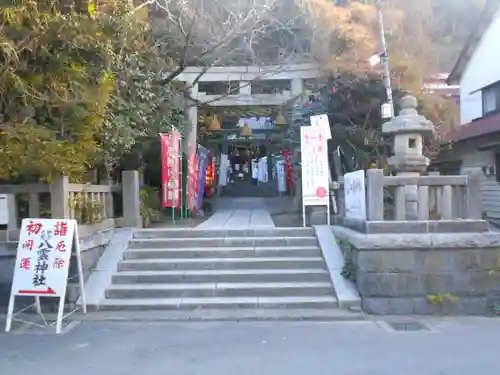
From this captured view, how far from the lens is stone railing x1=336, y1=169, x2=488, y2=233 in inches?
312

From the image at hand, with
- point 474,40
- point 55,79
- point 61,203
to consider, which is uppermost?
point 474,40

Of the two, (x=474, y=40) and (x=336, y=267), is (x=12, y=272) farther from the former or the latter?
(x=474, y=40)

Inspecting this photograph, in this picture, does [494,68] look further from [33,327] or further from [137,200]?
[33,327]

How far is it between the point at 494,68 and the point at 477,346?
12.9 m

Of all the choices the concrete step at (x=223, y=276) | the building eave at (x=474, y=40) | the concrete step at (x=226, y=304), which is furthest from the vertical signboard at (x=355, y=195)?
the building eave at (x=474, y=40)

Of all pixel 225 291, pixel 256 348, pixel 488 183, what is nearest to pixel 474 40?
pixel 488 183

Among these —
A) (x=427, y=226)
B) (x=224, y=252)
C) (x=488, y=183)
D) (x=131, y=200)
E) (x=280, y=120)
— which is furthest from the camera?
(x=280, y=120)

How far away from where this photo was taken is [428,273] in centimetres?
779

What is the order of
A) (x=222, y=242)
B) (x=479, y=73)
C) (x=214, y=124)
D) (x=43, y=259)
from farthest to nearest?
1. (x=214, y=124)
2. (x=479, y=73)
3. (x=222, y=242)
4. (x=43, y=259)

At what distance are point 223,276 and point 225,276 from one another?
3cm

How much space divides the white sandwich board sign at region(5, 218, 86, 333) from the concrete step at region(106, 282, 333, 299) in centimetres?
132

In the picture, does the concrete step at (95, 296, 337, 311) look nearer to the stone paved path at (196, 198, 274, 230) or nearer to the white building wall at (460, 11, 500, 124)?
the stone paved path at (196, 198, 274, 230)

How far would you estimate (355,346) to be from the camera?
618 cm

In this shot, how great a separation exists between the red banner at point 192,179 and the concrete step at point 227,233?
4.16 meters
